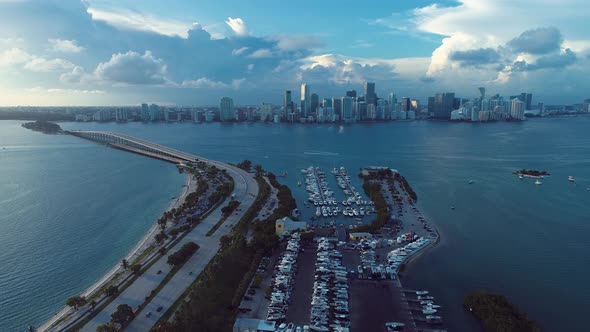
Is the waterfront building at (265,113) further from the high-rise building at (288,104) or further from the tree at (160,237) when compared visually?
the tree at (160,237)

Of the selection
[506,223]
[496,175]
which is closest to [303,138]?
[496,175]

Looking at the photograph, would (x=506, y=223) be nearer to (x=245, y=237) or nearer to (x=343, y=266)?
(x=343, y=266)

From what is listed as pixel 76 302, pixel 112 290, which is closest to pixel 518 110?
pixel 112 290

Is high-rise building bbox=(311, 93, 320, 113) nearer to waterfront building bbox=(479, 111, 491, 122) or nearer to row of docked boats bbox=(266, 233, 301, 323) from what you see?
waterfront building bbox=(479, 111, 491, 122)

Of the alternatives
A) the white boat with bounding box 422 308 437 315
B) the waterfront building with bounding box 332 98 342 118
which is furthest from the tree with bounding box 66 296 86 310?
the waterfront building with bounding box 332 98 342 118

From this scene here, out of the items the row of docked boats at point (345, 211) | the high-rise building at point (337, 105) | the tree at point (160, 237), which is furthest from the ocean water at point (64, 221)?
the high-rise building at point (337, 105)

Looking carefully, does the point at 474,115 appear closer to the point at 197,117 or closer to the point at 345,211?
the point at 197,117
